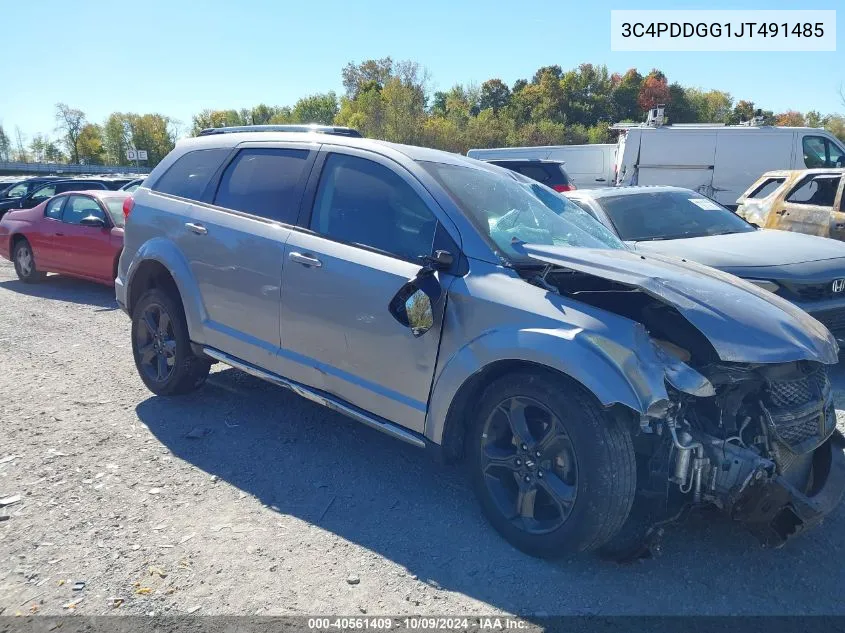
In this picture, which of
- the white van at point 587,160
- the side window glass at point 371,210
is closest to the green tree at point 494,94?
the white van at point 587,160

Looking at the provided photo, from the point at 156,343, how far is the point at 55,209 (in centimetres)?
685

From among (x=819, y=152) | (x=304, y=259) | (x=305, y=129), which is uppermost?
(x=305, y=129)

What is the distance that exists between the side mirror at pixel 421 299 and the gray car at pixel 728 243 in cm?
188

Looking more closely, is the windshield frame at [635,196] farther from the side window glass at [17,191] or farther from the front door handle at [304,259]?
the side window glass at [17,191]

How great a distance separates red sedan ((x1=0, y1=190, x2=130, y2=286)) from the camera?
9391 millimetres

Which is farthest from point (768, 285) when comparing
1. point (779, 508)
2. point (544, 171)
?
point (544, 171)

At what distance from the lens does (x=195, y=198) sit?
4863 mm

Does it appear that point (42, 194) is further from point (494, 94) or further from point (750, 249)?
point (494, 94)

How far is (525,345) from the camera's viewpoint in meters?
3.01

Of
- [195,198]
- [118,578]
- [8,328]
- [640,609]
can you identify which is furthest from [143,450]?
[8,328]

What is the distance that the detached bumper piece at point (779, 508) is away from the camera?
285 cm

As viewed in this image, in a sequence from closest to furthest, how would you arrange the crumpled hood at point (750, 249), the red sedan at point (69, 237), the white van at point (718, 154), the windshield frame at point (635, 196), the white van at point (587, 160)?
the crumpled hood at point (750, 249) < the windshield frame at point (635, 196) < the red sedan at point (69, 237) < the white van at point (718, 154) < the white van at point (587, 160)

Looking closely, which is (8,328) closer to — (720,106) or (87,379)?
(87,379)

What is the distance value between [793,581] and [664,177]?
1475 centimetres
